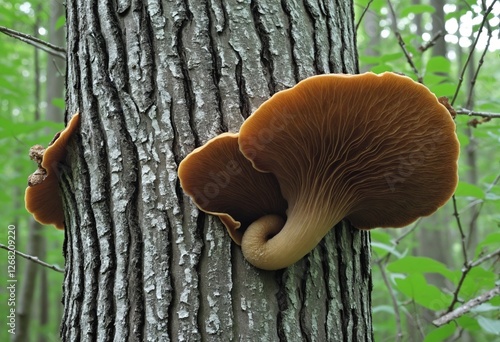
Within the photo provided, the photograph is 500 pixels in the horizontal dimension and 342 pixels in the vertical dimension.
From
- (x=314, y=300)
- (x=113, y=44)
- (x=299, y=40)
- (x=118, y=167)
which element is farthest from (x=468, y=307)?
(x=113, y=44)

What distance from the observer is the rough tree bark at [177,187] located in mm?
1601

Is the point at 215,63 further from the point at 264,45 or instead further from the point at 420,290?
the point at 420,290

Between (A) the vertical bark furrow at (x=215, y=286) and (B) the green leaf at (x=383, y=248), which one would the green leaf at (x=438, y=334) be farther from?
(A) the vertical bark furrow at (x=215, y=286)

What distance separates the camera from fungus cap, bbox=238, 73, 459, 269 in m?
1.39

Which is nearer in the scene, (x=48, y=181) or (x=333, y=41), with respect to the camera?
(x=333, y=41)

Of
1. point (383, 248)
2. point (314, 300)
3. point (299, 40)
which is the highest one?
point (299, 40)

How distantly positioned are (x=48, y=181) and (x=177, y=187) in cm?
81

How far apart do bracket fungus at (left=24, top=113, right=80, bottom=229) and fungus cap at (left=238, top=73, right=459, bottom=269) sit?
875 mm

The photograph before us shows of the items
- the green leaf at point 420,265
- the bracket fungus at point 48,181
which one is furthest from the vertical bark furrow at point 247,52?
the green leaf at point 420,265

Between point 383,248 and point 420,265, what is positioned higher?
point 383,248

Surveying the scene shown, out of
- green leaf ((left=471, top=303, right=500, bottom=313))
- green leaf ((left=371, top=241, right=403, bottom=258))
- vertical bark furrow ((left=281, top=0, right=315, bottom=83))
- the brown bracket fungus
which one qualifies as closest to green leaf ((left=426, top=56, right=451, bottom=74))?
green leaf ((left=371, top=241, right=403, bottom=258))

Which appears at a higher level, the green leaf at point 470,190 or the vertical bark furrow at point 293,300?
the green leaf at point 470,190

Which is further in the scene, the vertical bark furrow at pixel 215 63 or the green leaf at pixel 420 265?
the green leaf at pixel 420 265

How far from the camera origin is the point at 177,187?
1.69 metres
